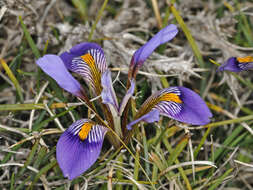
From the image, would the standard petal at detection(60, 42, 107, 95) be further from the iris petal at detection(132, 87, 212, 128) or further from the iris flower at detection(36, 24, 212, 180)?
the iris petal at detection(132, 87, 212, 128)

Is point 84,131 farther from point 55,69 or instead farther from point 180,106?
point 180,106

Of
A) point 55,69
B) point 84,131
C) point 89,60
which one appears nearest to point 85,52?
point 89,60

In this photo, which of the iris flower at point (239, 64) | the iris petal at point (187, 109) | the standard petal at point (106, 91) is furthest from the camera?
the iris flower at point (239, 64)

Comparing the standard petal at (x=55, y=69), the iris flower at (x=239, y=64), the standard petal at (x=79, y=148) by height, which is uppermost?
the standard petal at (x=55, y=69)

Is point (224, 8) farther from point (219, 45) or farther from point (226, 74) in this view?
point (226, 74)

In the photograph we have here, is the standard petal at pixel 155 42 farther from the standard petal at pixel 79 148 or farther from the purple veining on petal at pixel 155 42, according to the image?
the standard petal at pixel 79 148

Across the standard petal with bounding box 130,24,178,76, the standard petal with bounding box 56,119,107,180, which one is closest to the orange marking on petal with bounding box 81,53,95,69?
the standard petal with bounding box 130,24,178,76

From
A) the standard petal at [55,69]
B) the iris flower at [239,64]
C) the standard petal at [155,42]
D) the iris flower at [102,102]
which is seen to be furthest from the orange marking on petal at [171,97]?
the standard petal at [55,69]
